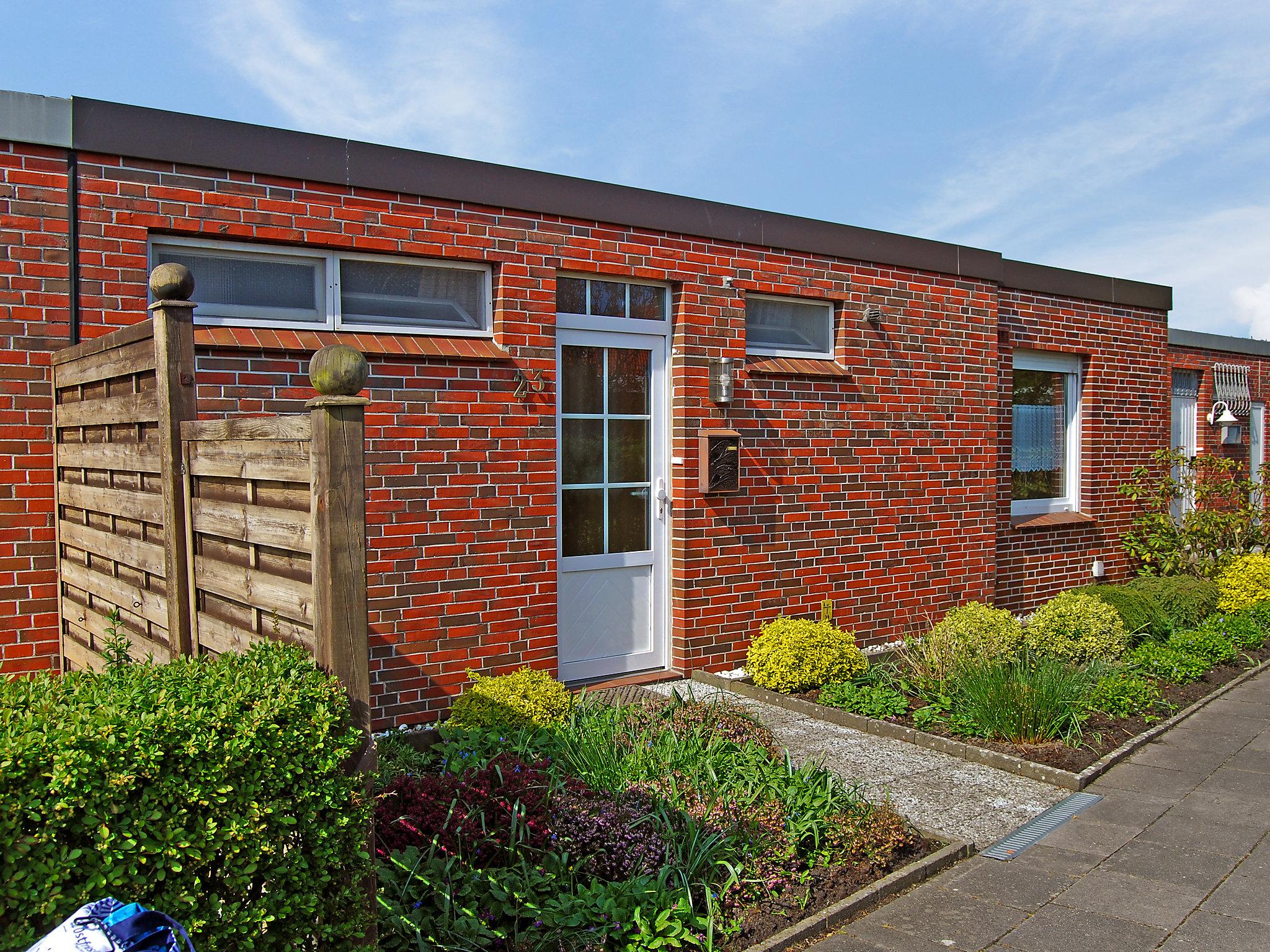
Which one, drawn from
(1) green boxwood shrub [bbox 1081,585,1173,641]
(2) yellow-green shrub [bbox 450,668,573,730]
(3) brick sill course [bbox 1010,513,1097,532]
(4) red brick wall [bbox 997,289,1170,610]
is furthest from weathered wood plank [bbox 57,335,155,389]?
(3) brick sill course [bbox 1010,513,1097,532]

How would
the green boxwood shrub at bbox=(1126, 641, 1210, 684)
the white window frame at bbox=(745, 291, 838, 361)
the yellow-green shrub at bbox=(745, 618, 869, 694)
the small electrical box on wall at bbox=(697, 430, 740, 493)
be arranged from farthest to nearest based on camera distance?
1. the white window frame at bbox=(745, 291, 838, 361)
2. the green boxwood shrub at bbox=(1126, 641, 1210, 684)
3. the small electrical box on wall at bbox=(697, 430, 740, 493)
4. the yellow-green shrub at bbox=(745, 618, 869, 694)

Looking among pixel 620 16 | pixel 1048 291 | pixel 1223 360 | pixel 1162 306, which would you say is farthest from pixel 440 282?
pixel 1223 360

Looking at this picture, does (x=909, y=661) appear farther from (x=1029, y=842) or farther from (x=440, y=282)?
(x=440, y=282)

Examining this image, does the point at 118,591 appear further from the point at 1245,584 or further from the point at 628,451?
the point at 1245,584

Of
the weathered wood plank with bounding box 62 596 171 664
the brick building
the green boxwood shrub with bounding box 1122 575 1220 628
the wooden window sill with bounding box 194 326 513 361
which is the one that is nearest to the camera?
the weathered wood plank with bounding box 62 596 171 664

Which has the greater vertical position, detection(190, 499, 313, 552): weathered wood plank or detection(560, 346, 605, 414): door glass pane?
detection(560, 346, 605, 414): door glass pane

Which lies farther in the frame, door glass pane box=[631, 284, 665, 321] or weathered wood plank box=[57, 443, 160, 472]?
door glass pane box=[631, 284, 665, 321]

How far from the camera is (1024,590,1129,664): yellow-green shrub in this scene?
6699 mm

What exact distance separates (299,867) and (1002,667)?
15.2 feet

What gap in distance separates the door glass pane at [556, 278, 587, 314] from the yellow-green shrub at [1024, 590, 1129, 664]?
3967mm

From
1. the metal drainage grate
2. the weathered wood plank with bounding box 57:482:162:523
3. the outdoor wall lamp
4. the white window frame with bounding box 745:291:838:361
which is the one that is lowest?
the metal drainage grate

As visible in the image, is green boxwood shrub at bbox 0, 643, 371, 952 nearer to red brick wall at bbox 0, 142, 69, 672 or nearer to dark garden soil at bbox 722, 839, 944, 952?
dark garden soil at bbox 722, 839, 944, 952

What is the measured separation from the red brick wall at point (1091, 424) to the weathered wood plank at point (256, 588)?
24.7 ft

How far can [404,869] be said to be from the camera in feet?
10.3
